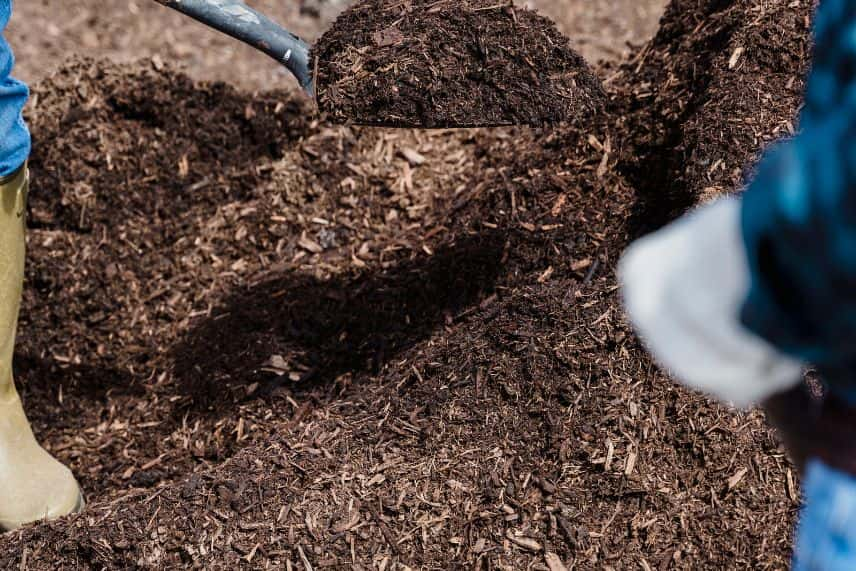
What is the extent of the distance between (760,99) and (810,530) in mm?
1747

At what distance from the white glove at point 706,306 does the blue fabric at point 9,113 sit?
1838 millimetres

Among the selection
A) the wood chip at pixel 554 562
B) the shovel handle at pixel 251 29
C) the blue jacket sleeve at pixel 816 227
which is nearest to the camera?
the blue jacket sleeve at pixel 816 227

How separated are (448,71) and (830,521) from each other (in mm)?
1711

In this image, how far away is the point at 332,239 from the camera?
3.03m

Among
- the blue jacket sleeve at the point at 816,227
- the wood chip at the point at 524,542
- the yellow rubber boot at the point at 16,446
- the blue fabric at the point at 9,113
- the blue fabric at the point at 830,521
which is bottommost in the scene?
the yellow rubber boot at the point at 16,446

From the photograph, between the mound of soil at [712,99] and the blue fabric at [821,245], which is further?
the mound of soil at [712,99]

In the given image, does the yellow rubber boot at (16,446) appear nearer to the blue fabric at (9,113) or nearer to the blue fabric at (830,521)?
the blue fabric at (9,113)

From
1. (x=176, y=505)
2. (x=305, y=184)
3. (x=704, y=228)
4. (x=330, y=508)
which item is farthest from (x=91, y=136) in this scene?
(x=704, y=228)

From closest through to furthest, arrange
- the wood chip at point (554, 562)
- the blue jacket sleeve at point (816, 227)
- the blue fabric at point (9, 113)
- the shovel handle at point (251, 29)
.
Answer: the blue jacket sleeve at point (816, 227) < the wood chip at point (554, 562) < the blue fabric at point (9, 113) < the shovel handle at point (251, 29)

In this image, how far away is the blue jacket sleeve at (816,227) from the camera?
0.80 meters

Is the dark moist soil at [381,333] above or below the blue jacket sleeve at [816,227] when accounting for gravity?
below

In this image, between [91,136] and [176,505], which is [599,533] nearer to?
[176,505]

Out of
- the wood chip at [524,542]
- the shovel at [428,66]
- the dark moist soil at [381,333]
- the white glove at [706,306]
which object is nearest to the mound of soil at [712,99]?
the dark moist soil at [381,333]

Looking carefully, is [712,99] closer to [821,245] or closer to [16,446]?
[821,245]
